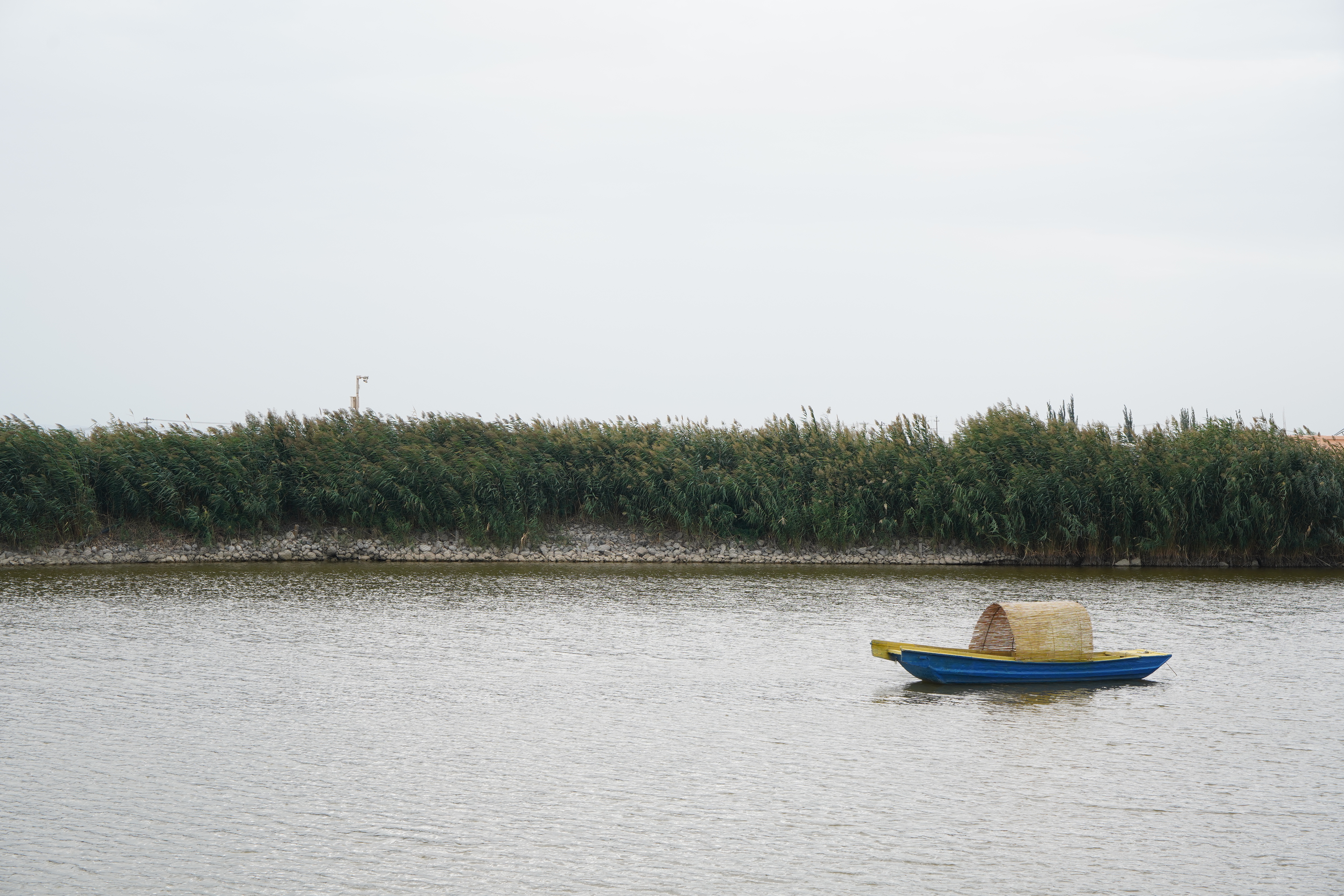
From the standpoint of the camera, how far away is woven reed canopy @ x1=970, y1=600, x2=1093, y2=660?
1816 cm

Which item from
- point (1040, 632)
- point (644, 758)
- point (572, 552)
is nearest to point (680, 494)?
point (572, 552)

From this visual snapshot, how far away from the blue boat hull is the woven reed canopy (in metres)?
0.20

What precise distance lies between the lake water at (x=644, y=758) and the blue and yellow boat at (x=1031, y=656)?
1.21 feet

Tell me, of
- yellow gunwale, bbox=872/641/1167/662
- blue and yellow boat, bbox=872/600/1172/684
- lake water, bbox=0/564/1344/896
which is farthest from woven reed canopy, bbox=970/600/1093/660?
lake water, bbox=0/564/1344/896

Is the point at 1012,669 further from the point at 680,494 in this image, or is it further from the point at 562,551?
the point at 562,551

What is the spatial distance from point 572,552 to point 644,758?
2668cm

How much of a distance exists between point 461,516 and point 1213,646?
86.2 ft

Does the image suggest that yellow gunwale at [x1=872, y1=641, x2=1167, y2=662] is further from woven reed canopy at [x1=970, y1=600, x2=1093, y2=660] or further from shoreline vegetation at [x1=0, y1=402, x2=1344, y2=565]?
shoreline vegetation at [x1=0, y1=402, x2=1344, y2=565]

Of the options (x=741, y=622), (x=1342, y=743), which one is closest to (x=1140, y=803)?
(x=1342, y=743)

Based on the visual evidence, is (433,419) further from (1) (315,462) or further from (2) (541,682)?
(2) (541,682)

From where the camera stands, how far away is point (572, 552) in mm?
40062

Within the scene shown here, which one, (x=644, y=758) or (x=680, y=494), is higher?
(x=680, y=494)

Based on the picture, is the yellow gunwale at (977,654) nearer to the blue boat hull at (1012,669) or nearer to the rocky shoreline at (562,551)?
the blue boat hull at (1012,669)

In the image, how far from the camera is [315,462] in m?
39.5
